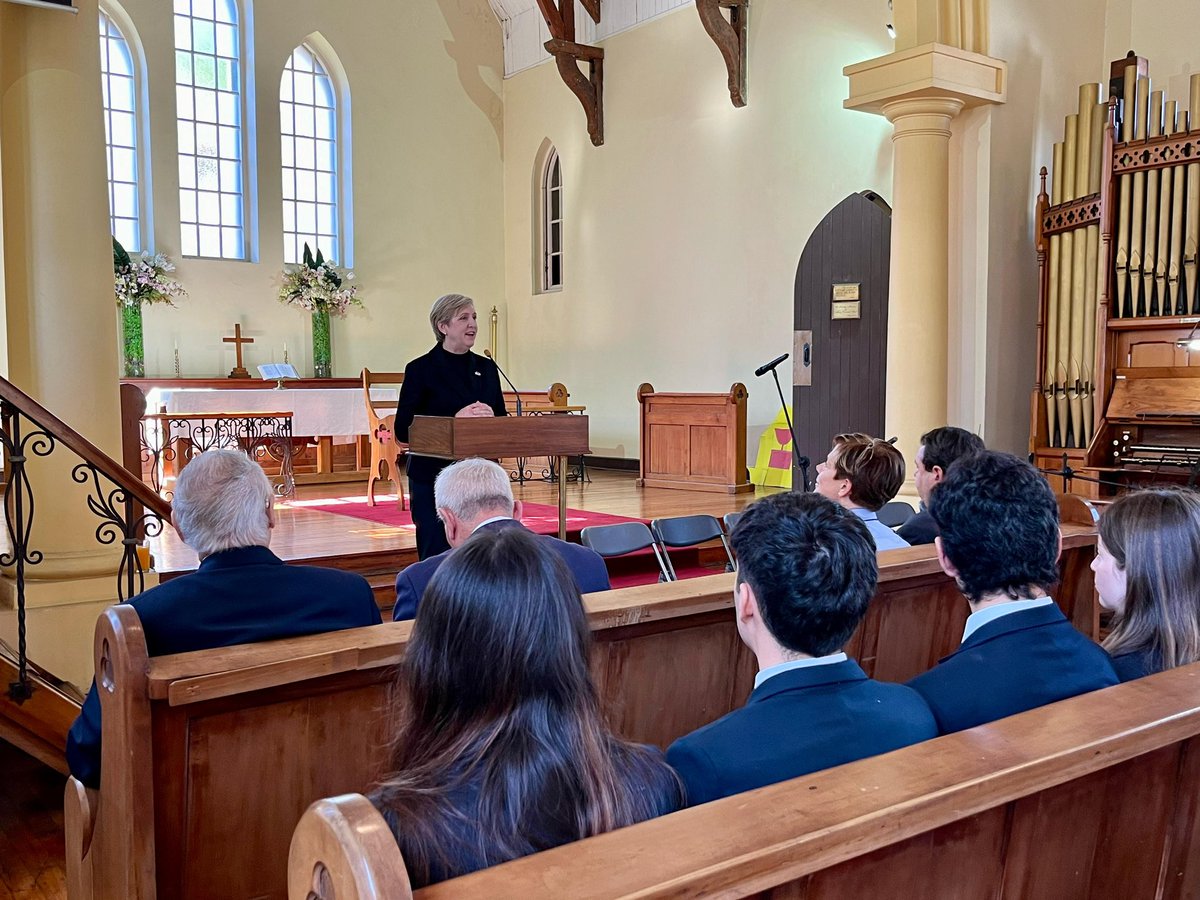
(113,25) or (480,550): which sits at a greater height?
(113,25)

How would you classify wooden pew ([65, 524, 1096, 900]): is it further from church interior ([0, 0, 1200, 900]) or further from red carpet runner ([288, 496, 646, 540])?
red carpet runner ([288, 496, 646, 540])

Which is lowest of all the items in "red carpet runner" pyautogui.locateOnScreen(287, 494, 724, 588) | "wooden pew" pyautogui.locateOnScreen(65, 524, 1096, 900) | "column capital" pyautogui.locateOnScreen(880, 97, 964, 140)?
"red carpet runner" pyautogui.locateOnScreen(287, 494, 724, 588)

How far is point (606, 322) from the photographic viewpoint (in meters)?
10.9

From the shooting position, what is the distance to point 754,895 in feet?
3.40

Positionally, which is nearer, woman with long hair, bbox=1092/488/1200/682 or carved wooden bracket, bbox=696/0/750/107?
woman with long hair, bbox=1092/488/1200/682

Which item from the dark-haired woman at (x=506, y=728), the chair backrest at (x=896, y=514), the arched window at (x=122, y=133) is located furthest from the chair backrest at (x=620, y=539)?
the arched window at (x=122, y=133)

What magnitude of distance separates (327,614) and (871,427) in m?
6.74

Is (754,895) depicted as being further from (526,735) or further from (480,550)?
(480,550)

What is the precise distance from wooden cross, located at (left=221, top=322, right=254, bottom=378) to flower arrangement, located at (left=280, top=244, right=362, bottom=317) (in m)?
0.64

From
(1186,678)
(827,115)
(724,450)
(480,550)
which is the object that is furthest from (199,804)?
(827,115)

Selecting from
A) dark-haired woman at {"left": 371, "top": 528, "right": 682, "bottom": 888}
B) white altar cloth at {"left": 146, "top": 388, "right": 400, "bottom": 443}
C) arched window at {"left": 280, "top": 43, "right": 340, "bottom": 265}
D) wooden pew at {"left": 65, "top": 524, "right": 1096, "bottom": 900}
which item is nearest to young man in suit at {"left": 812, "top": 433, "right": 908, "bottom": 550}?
wooden pew at {"left": 65, "top": 524, "right": 1096, "bottom": 900}

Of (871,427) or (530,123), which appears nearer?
(871,427)

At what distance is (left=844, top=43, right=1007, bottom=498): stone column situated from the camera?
20.3 ft

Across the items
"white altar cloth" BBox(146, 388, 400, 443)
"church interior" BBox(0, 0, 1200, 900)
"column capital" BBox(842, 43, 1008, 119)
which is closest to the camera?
"church interior" BBox(0, 0, 1200, 900)
